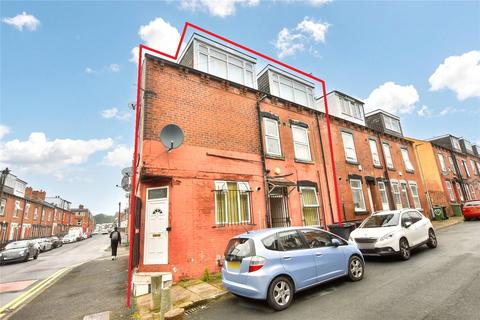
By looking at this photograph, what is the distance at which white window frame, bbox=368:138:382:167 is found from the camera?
17.0m

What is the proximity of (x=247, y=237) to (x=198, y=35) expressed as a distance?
32.2 ft

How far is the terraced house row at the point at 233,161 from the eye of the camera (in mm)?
7914

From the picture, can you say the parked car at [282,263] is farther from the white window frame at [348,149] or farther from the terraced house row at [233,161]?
the white window frame at [348,149]

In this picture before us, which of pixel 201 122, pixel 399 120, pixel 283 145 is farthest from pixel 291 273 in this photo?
pixel 399 120

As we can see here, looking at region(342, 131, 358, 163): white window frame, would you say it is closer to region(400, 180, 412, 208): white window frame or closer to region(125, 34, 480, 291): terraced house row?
region(125, 34, 480, 291): terraced house row

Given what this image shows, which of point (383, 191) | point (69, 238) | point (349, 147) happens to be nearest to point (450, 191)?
point (383, 191)

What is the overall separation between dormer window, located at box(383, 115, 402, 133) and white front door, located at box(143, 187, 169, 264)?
814 inches

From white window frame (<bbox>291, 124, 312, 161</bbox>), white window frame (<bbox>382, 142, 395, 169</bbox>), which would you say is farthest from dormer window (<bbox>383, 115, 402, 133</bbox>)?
white window frame (<bbox>291, 124, 312, 161</bbox>)

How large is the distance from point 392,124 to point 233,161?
62.6ft

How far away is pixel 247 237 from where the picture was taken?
5566mm

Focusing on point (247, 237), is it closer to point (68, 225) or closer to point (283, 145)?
point (283, 145)

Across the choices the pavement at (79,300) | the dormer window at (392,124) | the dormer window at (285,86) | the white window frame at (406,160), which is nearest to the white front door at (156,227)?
the pavement at (79,300)

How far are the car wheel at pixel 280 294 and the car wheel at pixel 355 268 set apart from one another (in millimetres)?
2143

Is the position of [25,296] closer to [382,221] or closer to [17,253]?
[17,253]
